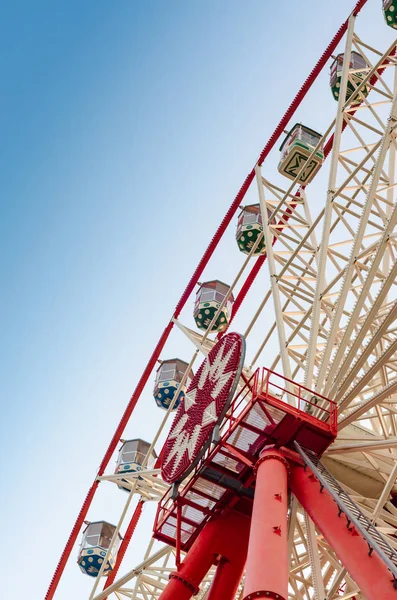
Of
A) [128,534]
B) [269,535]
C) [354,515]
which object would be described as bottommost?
[128,534]

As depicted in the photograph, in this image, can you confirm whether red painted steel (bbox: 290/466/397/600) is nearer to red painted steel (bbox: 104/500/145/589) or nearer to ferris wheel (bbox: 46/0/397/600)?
ferris wheel (bbox: 46/0/397/600)

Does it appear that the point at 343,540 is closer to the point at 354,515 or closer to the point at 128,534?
the point at 354,515

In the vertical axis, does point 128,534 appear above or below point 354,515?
below

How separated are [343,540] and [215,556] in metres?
3.67

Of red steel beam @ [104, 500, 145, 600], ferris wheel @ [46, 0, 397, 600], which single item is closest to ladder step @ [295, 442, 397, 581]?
ferris wheel @ [46, 0, 397, 600]

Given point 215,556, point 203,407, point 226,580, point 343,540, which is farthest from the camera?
point 203,407

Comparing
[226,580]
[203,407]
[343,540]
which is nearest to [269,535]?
[343,540]

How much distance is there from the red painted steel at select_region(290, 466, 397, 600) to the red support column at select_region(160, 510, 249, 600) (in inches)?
79.8

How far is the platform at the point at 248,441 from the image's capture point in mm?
13219

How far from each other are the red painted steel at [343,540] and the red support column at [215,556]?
6.65ft

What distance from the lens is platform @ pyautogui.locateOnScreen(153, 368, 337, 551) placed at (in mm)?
13219

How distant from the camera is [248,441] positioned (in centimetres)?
1366

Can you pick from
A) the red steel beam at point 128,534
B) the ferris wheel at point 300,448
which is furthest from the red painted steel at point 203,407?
the red steel beam at point 128,534

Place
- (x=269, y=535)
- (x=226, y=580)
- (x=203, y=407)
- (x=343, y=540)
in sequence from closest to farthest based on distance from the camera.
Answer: (x=343, y=540), (x=269, y=535), (x=226, y=580), (x=203, y=407)
